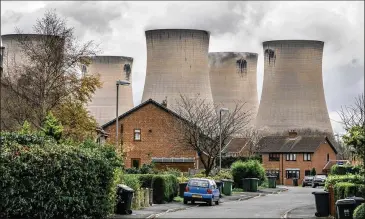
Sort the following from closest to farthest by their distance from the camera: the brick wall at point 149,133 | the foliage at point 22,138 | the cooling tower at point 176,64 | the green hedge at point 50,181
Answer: the green hedge at point 50,181 → the foliage at point 22,138 → the brick wall at point 149,133 → the cooling tower at point 176,64

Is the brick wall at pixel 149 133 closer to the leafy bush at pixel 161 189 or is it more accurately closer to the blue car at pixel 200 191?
the leafy bush at pixel 161 189

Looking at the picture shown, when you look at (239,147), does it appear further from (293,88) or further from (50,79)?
(50,79)

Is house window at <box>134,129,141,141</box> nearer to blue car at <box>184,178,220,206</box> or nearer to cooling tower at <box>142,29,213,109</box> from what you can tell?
cooling tower at <box>142,29,213,109</box>

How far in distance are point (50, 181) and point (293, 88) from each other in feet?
197

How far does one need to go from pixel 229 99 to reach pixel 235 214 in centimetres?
6373

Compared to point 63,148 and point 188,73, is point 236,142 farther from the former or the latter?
point 63,148

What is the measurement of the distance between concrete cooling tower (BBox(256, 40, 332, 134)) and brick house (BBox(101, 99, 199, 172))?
68.7 feet

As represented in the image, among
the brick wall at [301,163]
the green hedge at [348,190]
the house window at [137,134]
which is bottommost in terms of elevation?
the green hedge at [348,190]

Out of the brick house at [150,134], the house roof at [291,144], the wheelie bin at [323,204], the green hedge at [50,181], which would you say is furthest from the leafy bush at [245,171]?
the green hedge at [50,181]

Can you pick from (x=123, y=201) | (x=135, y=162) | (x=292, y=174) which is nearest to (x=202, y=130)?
(x=135, y=162)

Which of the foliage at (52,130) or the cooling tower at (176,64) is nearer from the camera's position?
the foliage at (52,130)

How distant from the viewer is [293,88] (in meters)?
80.0

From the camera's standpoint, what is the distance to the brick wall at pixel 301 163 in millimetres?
83250

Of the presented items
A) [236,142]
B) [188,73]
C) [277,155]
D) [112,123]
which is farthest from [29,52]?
[236,142]
